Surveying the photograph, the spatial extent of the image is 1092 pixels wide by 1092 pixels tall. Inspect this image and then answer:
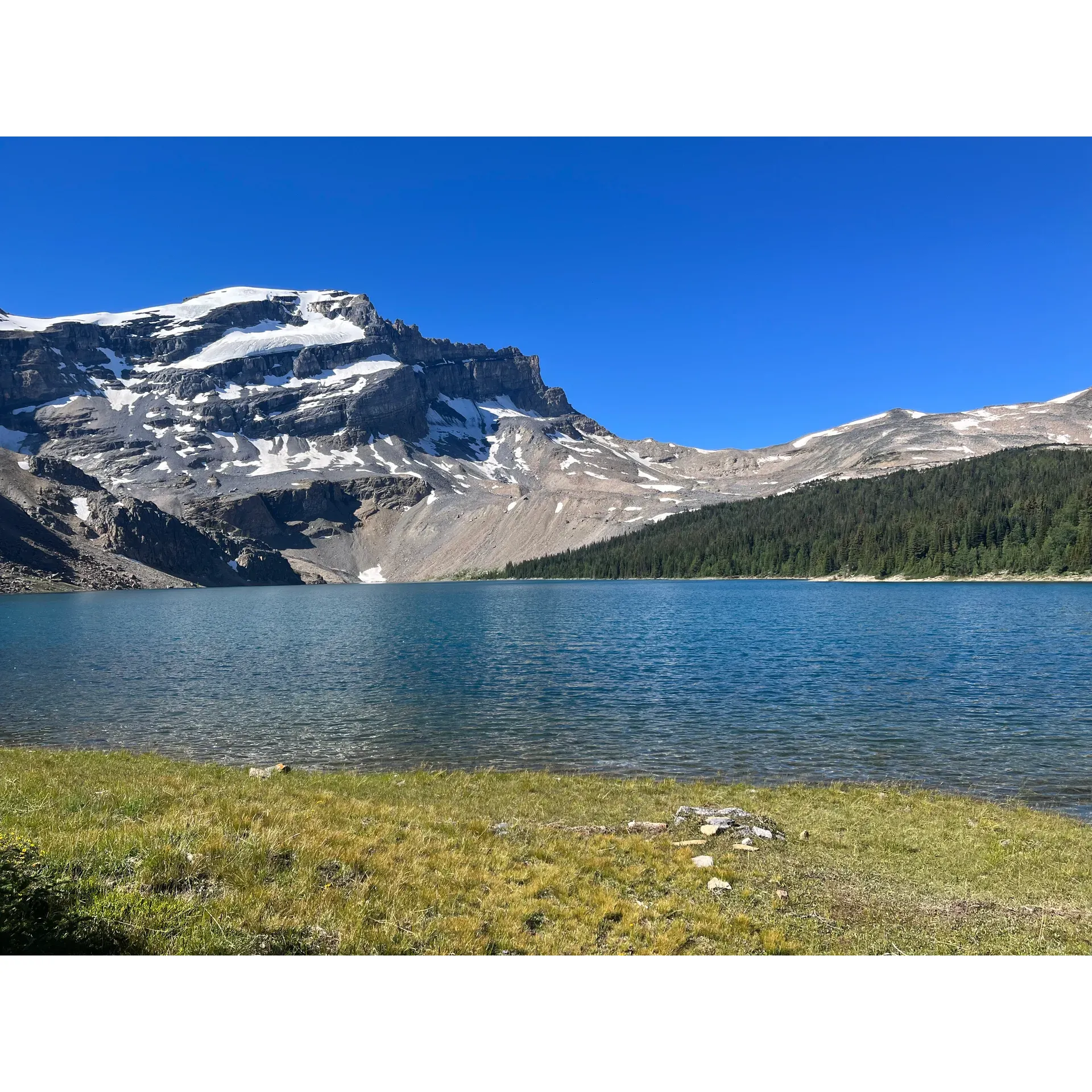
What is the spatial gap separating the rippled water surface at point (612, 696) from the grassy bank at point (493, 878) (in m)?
8.33

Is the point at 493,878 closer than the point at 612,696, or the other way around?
the point at 493,878

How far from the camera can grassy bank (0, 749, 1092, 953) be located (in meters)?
8.96

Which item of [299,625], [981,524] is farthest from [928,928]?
[981,524]

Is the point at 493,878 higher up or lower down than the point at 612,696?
higher up

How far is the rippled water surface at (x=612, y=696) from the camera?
27.6m

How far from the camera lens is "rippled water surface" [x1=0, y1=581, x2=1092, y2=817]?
90.5 feet

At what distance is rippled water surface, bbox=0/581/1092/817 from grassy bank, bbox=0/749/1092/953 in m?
8.33

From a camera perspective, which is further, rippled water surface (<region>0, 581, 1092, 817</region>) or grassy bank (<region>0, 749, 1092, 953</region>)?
rippled water surface (<region>0, 581, 1092, 817</region>)

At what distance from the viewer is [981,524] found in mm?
189000

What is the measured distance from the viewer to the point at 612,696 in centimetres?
4012

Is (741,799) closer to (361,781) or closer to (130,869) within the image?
(361,781)

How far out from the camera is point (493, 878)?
11992mm

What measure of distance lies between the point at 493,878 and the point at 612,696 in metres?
28.7

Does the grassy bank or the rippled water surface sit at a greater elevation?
the grassy bank
